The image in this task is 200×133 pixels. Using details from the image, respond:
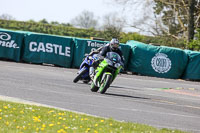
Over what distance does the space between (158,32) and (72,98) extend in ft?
112

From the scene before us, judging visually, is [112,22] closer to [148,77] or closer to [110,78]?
[148,77]

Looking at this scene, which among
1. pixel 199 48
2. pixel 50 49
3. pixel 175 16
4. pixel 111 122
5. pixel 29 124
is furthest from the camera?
pixel 175 16

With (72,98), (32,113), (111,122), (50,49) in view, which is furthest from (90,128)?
(50,49)

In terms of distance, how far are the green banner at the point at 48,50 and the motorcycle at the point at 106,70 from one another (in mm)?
11823

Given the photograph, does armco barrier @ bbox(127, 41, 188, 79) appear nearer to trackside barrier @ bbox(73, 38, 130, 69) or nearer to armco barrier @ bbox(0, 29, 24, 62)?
trackside barrier @ bbox(73, 38, 130, 69)

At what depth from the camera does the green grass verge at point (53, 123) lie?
26.4ft

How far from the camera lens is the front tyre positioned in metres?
14.7

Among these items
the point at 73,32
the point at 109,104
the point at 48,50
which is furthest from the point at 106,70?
the point at 73,32

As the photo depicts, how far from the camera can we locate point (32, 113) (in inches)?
380

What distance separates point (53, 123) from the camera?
8.67 metres

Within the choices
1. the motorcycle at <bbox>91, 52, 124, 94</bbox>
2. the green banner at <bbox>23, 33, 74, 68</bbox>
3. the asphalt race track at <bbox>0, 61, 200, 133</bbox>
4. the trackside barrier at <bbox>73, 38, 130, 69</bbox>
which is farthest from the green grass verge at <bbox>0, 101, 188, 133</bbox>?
the trackside barrier at <bbox>73, 38, 130, 69</bbox>

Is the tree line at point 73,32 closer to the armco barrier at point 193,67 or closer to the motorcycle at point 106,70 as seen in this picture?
the armco barrier at point 193,67

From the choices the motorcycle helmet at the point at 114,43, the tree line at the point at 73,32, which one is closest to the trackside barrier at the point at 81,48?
the motorcycle helmet at the point at 114,43

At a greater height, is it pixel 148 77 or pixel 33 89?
pixel 33 89
